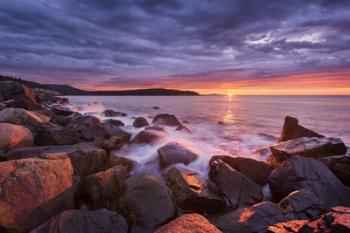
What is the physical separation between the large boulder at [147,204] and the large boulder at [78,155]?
1.97m

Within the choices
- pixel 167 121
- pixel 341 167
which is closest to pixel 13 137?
pixel 341 167

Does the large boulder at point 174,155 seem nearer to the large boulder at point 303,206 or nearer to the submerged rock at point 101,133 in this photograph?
the submerged rock at point 101,133

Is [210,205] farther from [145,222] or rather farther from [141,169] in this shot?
[141,169]

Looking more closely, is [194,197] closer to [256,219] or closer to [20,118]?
[256,219]

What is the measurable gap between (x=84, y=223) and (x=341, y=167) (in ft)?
26.0

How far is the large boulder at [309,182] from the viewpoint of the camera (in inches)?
296

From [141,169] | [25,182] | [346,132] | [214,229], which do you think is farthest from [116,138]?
[346,132]

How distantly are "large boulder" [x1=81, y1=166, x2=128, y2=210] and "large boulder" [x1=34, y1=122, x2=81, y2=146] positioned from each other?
406 centimetres

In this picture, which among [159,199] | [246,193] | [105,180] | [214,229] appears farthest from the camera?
[246,193]

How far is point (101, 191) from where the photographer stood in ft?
22.8

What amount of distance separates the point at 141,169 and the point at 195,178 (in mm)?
2610

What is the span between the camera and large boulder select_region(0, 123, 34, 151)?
29.8 feet

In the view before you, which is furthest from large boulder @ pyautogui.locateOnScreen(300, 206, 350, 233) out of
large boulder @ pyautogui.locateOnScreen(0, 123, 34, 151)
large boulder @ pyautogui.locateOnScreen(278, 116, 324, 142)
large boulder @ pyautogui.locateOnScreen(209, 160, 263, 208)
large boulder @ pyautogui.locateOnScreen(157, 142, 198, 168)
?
large boulder @ pyautogui.locateOnScreen(278, 116, 324, 142)

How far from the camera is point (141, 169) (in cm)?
1041
